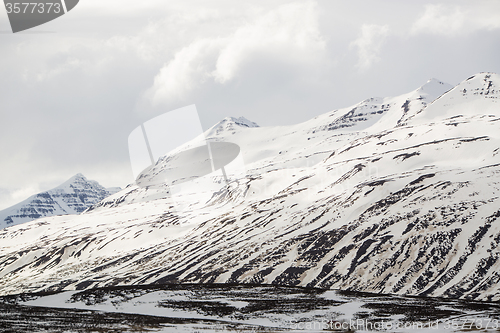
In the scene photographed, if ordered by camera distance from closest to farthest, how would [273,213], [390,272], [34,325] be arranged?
[34,325], [390,272], [273,213]

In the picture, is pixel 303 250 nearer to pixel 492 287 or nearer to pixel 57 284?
pixel 492 287

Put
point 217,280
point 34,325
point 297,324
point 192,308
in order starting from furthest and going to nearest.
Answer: point 217,280
point 192,308
point 297,324
point 34,325

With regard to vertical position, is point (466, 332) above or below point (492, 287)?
above

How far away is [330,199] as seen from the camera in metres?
189

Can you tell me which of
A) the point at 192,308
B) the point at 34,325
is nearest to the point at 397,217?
the point at 192,308

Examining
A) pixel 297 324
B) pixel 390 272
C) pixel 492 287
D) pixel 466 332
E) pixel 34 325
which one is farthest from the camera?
pixel 390 272

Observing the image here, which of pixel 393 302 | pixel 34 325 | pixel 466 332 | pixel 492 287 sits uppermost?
pixel 34 325

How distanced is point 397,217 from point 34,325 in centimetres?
11660

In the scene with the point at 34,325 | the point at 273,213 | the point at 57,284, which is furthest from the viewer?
the point at 273,213

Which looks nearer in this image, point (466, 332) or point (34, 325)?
point (466, 332)

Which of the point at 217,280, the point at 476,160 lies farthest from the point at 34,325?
the point at 476,160

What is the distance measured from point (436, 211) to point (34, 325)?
392 ft

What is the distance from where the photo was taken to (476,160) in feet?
609

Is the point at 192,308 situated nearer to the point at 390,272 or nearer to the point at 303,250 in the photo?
the point at 390,272
